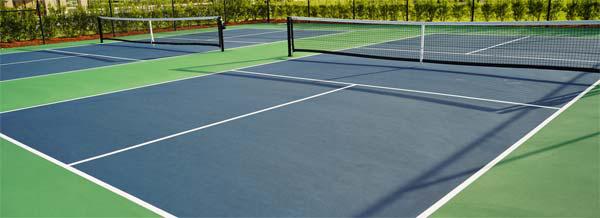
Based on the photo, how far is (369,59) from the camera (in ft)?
44.8

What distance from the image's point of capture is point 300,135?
6.80m

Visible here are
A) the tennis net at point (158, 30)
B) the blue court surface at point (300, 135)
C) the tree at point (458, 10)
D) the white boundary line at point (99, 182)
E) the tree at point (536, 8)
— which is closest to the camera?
the white boundary line at point (99, 182)

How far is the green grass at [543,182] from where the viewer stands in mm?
4359

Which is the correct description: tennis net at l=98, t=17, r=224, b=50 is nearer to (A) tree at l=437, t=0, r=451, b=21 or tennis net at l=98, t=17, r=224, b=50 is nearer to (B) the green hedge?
(B) the green hedge

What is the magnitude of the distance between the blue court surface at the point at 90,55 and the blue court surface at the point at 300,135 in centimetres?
492

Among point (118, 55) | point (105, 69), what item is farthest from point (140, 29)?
point (105, 69)

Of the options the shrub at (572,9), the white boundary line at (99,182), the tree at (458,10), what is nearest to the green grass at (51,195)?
the white boundary line at (99,182)

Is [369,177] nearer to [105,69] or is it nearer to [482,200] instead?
[482,200]

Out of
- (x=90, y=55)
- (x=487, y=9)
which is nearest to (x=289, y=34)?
(x=90, y=55)

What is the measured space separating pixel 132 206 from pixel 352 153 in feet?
8.56

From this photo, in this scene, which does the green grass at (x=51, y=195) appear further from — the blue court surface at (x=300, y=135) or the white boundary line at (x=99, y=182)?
the blue court surface at (x=300, y=135)

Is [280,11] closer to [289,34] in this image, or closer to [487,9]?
[487,9]

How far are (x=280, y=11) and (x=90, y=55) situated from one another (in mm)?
16163

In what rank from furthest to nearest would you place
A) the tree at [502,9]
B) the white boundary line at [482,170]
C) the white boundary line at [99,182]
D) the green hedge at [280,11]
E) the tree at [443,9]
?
1. the tree at [443,9]
2. the tree at [502,9]
3. the green hedge at [280,11]
4. the white boundary line at [99,182]
5. the white boundary line at [482,170]
